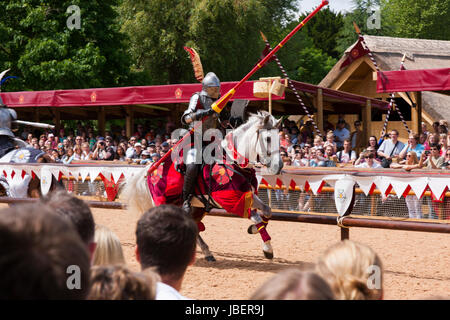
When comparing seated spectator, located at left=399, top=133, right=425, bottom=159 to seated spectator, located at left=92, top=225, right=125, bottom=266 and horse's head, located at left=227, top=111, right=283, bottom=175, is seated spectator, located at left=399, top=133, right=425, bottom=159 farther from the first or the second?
seated spectator, located at left=92, top=225, right=125, bottom=266

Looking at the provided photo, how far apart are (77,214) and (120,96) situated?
42.8 feet

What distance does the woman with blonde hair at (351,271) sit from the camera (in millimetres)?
1897

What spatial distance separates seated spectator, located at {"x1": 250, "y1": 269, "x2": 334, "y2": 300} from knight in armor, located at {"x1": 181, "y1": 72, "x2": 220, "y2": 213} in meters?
5.02

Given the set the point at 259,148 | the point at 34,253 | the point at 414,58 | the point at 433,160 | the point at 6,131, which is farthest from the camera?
the point at 414,58

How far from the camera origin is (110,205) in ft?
26.0

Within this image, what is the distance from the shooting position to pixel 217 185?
639 cm

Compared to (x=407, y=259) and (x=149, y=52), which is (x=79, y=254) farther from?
(x=149, y=52)

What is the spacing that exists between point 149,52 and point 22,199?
1955cm

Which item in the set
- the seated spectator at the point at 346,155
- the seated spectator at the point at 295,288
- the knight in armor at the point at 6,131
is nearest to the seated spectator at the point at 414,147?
the seated spectator at the point at 346,155

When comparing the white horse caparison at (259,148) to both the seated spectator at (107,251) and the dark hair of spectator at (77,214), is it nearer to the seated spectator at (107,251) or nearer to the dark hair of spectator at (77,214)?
the seated spectator at (107,251)

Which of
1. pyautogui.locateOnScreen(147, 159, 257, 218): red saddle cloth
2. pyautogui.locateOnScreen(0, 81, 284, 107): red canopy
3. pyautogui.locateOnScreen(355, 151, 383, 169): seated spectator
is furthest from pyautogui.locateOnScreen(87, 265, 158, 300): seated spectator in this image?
pyautogui.locateOnScreen(0, 81, 284, 107): red canopy

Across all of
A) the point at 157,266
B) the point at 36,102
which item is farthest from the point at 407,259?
the point at 36,102

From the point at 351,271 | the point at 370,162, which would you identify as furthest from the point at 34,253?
the point at 370,162

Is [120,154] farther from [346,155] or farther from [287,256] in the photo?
[287,256]
